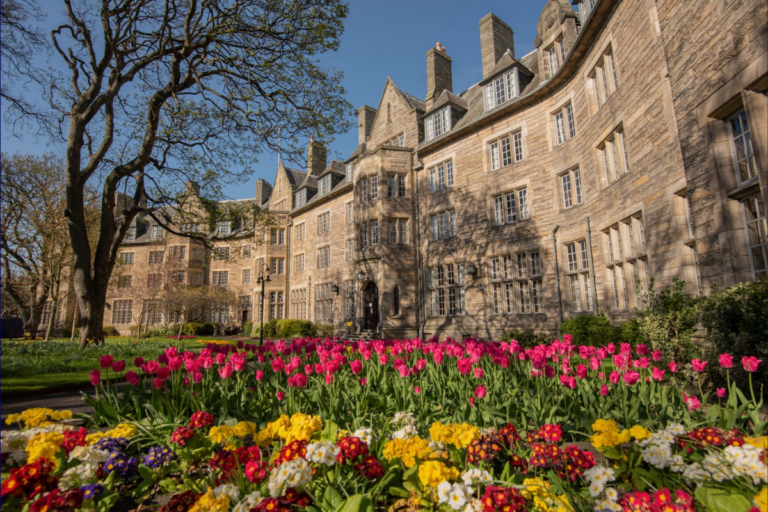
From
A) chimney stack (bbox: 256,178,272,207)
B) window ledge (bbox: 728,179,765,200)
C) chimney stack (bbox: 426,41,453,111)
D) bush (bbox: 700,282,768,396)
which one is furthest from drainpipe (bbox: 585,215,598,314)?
chimney stack (bbox: 256,178,272,207)

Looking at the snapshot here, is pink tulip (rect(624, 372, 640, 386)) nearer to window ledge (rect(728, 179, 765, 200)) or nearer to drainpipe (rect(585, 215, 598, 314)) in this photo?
window ledge (rect(728, 179, 765, 200))

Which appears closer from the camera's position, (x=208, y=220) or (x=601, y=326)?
(x=601, y=326)

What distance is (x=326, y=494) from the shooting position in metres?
2.46

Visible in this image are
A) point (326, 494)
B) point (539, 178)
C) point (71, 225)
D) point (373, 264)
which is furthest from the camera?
point (373, 264)

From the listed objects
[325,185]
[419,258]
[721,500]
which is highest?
[325,185]

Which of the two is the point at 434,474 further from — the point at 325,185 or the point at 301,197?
the point at 301,197

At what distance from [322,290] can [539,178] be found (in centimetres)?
1669

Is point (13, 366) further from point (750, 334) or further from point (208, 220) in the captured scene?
point (750, 334)

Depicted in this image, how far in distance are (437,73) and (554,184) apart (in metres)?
11.1

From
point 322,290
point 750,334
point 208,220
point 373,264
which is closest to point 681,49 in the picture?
point 750,334

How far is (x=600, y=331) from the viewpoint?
1049cm

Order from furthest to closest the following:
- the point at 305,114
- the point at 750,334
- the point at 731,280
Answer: the point at 305,114 → the point at 731,280 → the point at 750,334

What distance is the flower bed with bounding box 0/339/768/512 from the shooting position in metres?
2.19

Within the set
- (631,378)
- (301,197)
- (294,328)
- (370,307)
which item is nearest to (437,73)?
(370,307)
